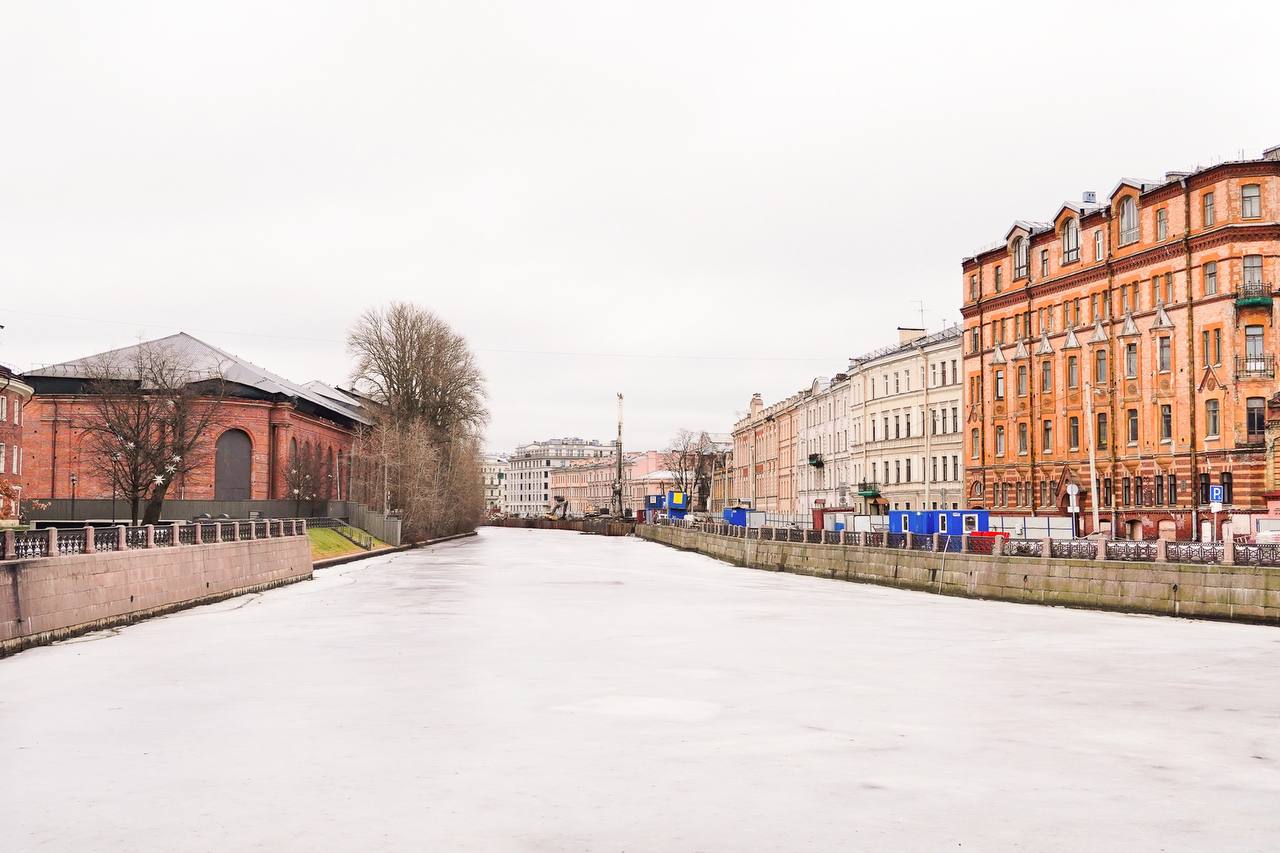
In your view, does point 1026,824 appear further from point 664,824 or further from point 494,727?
point 494,727

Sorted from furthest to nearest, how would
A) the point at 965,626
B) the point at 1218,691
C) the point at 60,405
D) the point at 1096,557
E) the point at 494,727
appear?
Result: the point at 60,405, the point at 1096,557, the point at 965,626, the point at 1218,691, the point at 494,727

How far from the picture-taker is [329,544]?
7456cm

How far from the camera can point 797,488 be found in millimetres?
119812

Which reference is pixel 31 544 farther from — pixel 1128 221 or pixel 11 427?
pixel 1128 221

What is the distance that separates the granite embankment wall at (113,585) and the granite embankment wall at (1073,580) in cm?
2430

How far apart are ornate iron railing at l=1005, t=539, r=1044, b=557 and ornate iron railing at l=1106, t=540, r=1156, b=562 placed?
Result: 3348 millimetres

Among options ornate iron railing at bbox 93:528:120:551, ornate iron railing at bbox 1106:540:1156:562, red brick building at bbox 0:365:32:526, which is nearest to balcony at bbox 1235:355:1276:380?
ornate iron railing at bbox 1106:540:1156:562

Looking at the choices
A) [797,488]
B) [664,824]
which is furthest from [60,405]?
[664,824]

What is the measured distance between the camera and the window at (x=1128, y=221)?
64750mm

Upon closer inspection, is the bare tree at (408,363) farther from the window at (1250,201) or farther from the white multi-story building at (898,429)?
the window at (1250,201)

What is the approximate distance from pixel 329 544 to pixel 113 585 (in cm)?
4330

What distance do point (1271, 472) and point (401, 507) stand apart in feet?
201

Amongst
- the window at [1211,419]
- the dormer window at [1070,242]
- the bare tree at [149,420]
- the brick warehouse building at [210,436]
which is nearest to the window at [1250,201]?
the window at [1211,419]

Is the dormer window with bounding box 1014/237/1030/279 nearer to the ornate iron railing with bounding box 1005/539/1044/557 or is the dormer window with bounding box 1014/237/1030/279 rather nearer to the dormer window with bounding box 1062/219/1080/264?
the dormer window with bounding box 1062/219/1080/264
